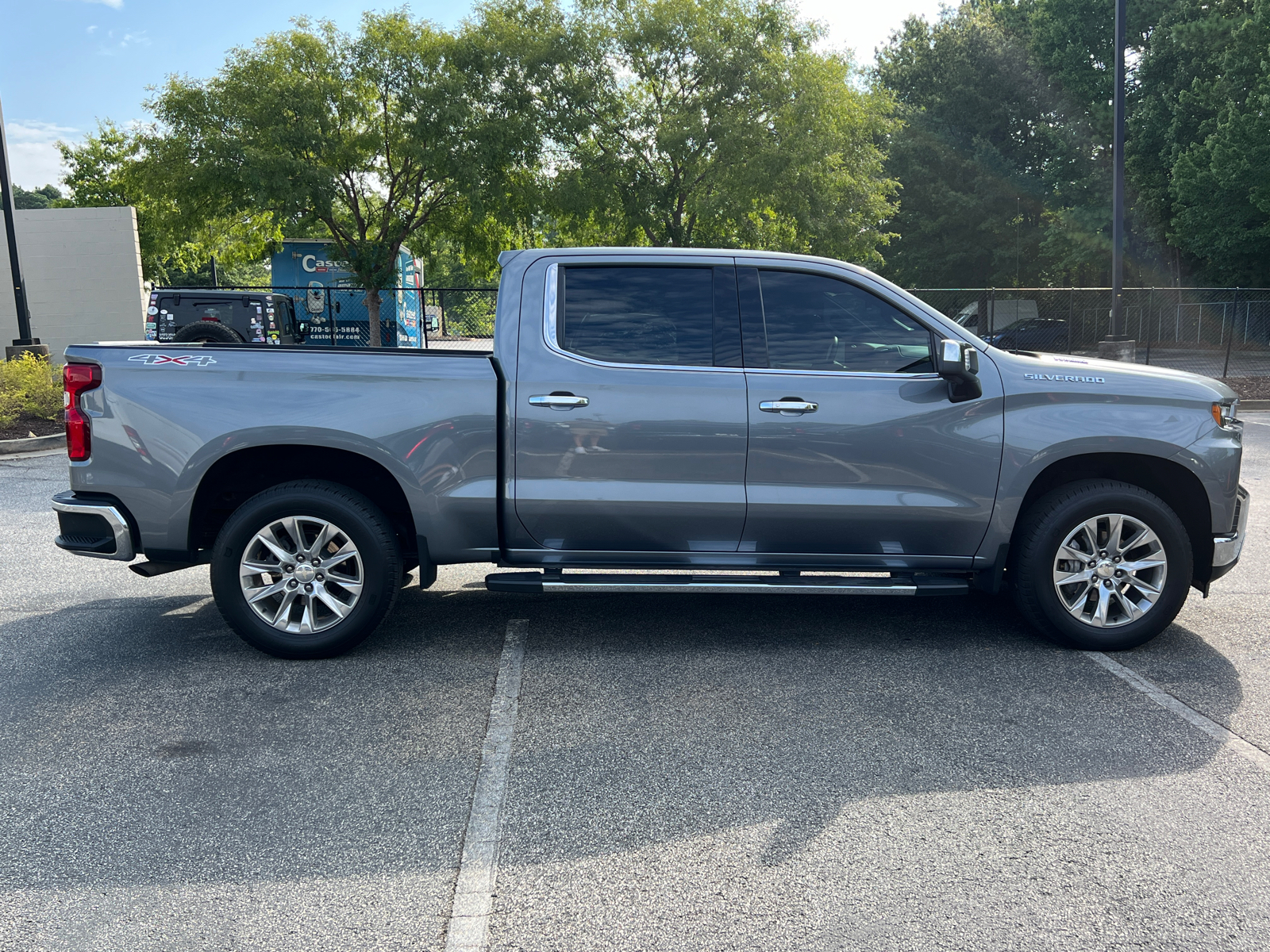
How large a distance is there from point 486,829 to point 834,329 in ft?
9.96

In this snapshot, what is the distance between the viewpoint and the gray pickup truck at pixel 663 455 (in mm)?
4910

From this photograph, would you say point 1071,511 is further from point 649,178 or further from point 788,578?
point 649,178

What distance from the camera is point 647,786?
12.1ft

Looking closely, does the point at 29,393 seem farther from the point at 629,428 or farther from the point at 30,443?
the point at 629,428

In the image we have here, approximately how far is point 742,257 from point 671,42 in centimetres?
2017

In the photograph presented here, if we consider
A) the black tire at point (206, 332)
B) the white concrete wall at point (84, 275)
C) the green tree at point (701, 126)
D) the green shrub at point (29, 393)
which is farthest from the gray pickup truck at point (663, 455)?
the white concrete wall at point (84, 275)

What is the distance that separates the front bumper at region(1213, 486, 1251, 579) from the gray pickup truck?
0.02 m

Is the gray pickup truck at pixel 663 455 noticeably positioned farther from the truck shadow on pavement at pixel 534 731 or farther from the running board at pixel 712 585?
the truck shadow on pavement at pixel 534 731

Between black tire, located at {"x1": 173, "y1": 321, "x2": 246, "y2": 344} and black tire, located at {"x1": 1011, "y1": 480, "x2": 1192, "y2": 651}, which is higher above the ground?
black tire, located at {"x1": 173, "y1": 321, "x2": 246, "y2": 344}

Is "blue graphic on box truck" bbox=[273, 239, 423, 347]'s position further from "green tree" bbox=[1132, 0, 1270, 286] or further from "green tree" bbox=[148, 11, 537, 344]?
"green tree" bbox=[1132, 0, 1270, 286]

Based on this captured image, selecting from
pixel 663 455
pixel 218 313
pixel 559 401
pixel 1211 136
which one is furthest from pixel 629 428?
pixel 1211 136

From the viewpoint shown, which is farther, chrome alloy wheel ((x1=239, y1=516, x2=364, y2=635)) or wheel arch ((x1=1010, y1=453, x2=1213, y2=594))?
wheel arch ((x1=1010, y1=453, x2=1213, y2=594))

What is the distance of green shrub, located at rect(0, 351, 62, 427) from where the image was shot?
1391 centimetres

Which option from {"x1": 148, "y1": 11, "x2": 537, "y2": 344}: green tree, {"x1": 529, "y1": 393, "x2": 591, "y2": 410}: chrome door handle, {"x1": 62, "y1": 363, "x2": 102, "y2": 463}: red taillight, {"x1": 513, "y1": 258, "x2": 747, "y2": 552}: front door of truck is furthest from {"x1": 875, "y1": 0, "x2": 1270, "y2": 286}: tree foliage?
{"x1": 62, "y1": 363, "x2": 102, "y2": 463}: red taillight
